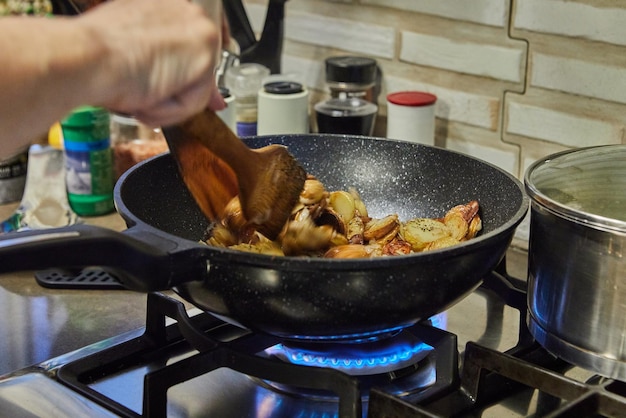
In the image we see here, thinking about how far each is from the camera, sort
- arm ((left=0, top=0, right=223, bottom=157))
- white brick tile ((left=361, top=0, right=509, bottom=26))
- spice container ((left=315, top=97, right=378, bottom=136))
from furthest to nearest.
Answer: spice container ((left=315, top=97, right=378, bottom=136))
white brick tile ((left=361, top=0, right=509, bottom=26))
arm ((left=0, top=0, right=223, bottom=157))

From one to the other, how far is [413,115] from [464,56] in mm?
111

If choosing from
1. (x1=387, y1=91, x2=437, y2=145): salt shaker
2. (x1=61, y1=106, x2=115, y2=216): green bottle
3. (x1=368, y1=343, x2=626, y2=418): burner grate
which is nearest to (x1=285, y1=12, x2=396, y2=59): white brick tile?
(x1=387, y1=91, x2=437, y2=145): salt shaker

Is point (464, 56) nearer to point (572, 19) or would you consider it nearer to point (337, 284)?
point (572, 19)

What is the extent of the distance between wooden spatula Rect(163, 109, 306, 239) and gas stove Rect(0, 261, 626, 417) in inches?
4.7

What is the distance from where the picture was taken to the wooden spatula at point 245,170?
3.02 ft

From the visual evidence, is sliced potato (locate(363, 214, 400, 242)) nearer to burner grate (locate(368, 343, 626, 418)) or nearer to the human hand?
burner grate (locate(368, 343, 626, 418))

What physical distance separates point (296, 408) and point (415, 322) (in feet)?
0.45

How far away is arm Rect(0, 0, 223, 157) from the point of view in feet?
2.10

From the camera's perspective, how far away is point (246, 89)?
1584 mm

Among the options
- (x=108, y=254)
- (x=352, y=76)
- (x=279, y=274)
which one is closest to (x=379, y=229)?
(x=279, y=274)

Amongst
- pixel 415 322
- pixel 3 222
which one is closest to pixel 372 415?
pixel 415 322

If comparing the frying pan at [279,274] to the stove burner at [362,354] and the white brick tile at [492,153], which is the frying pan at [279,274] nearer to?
the stove burner at [362,354]

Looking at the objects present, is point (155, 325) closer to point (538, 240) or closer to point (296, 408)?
point (296, 408)

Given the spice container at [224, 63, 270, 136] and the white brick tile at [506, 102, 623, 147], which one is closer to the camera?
the white brick tile at [506, 102, 623, 147]
